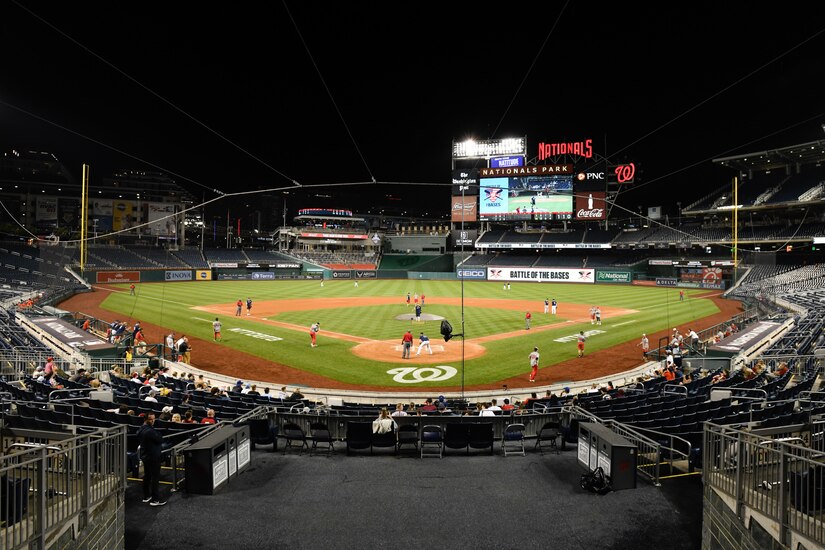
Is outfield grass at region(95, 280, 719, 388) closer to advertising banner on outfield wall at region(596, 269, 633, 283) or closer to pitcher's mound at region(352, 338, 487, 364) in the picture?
pitcher's mound at region(352, 338, 487, 364)

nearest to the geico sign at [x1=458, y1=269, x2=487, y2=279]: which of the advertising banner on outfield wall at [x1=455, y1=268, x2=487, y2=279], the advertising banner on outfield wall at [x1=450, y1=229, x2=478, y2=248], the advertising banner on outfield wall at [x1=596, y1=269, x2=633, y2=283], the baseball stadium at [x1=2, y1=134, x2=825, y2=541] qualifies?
the advertising banner on outfield wall at [x1=455, y1=268, x2=487, y2=279]

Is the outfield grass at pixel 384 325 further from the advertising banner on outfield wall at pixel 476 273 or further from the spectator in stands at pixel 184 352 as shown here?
the advertising banner on outfield wall at pixel 476 273

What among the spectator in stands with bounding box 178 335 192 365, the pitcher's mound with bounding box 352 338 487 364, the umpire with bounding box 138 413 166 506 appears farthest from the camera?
the pitcher's mound with bounding box 352 338 487 364

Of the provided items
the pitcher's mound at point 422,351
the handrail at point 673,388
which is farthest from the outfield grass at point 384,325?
the handrail at point 673,388

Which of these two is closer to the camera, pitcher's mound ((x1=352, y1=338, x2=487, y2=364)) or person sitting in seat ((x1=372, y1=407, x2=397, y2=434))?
person sitting in seat ((x1=372, y1=407, x2=397, y2=434))

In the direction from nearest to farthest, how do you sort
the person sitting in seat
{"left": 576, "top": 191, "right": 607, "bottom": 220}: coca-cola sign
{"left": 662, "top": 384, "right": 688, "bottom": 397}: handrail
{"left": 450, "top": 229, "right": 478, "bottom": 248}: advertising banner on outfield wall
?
the person sitting in seat < {"left": 662, "top": 384, "right": 688, "bottom": 397}: handrail < {"left": 576, "top": 191, "right": 607, "bottom": 220}: coca-cola sign < {"left": 450, "top": 229, "right": 478, "bottom": 248}: advertising banner on outfield wall

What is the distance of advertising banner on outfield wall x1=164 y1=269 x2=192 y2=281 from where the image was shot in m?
72.9

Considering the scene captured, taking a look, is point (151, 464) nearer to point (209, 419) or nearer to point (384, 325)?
point (209, 419)

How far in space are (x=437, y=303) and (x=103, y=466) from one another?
4069 cm

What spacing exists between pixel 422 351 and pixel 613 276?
195 feet

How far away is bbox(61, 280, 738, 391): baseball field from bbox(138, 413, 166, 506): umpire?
8.38 meters

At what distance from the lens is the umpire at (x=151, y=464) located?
7.02 m

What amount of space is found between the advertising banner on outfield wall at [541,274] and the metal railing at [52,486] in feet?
251

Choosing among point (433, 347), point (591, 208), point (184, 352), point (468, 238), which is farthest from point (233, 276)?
point (433, 347)
